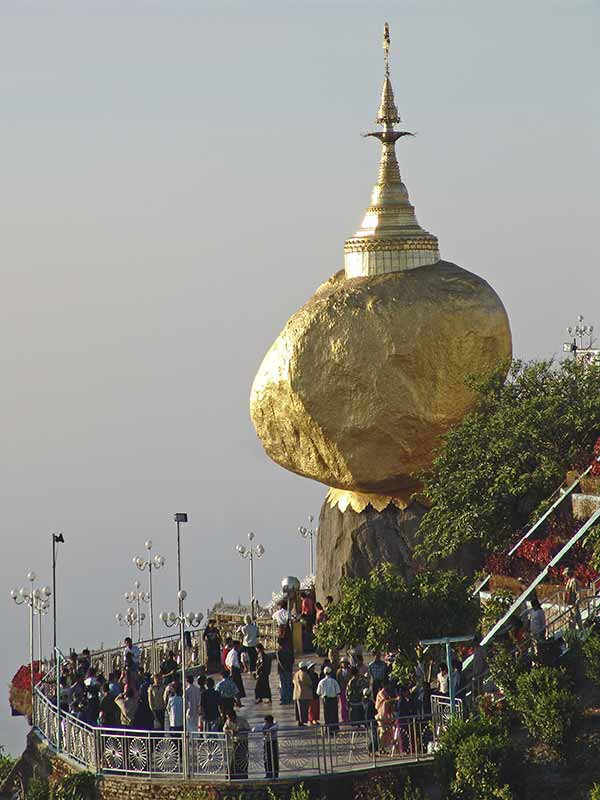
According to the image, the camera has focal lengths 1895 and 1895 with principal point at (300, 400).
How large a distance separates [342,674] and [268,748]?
293 centimetres

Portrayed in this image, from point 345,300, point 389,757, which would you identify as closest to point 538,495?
point 345,300

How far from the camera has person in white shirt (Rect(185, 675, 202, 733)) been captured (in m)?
27.0

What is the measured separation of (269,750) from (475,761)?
3.19 m

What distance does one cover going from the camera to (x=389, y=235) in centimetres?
3791

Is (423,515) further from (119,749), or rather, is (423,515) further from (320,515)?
(119,749)

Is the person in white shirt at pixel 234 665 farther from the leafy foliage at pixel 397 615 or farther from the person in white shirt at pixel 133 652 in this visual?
the leafy foliage at pixel 397 615

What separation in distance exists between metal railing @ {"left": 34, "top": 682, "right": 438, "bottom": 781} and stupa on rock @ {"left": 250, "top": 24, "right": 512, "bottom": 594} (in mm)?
10417

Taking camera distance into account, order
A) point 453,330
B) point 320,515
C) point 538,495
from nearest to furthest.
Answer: point 538,495
point 453,330
point 320,515

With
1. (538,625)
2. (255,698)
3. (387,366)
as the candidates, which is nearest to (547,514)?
(387,366)

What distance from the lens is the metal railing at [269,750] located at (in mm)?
26016

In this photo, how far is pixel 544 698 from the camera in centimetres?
2464

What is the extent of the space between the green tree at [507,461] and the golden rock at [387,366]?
1.30m

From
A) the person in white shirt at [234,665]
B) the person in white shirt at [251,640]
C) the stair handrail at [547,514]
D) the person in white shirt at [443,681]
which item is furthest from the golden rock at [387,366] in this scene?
the person in white shirt at [443,681]

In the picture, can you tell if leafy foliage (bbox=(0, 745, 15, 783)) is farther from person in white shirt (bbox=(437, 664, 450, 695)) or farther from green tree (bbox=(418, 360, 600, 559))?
person in white shirt (bbox=(437, 664, 450, 695))
